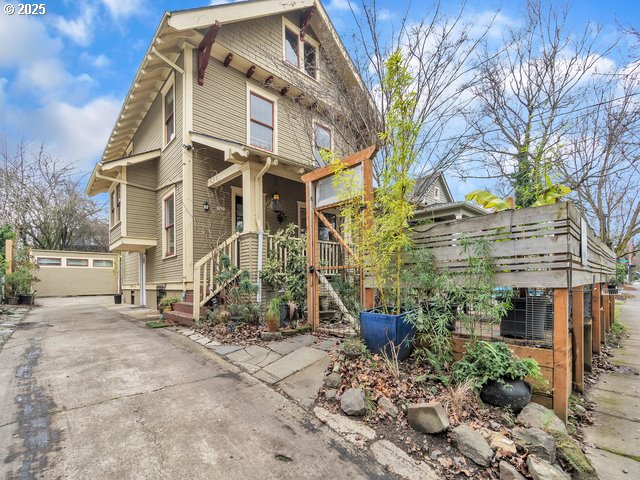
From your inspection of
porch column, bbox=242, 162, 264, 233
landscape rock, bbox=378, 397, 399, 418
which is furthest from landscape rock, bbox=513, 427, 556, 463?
porch column, bbox=242, 162, 264, 233

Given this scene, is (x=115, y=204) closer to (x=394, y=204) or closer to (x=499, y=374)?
(x=394, y=204)

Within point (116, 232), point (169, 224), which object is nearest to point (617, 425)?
point (169, 224)

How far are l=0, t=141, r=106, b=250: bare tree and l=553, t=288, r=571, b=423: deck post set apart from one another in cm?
2311

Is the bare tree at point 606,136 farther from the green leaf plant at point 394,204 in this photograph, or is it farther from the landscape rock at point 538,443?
the landscape rock at point 538,443

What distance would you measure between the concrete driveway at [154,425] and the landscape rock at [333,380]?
401 millimetres

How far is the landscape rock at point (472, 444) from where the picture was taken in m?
2.16

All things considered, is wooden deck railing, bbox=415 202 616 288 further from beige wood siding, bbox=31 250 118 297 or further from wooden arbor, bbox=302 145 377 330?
beige wood siding, bbox=31 250 118 297

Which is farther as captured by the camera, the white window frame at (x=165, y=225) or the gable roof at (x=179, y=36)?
the white window frame at (x=165, y=225)

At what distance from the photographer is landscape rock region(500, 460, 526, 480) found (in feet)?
6.62

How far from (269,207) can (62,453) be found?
657cm

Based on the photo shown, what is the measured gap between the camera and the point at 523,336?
3.33m

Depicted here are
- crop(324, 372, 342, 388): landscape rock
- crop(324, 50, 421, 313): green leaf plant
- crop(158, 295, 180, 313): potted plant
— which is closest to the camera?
crop(324, 372, 342, 388): landscape rock

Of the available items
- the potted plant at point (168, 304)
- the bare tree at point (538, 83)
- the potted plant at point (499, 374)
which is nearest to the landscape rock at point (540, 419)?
the potted plant at point (499, 374)

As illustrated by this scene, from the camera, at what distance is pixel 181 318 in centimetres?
652
